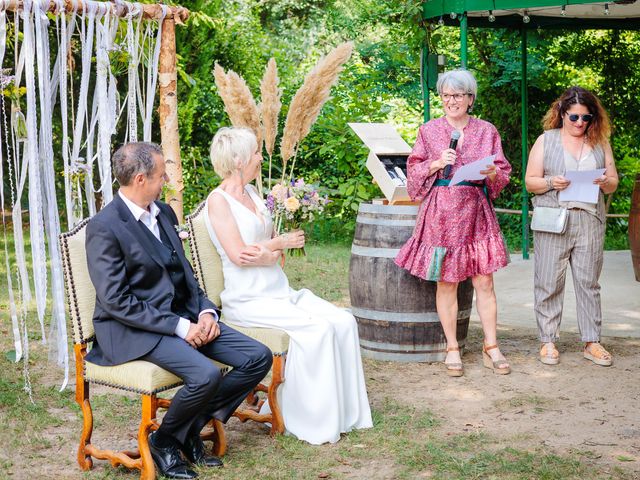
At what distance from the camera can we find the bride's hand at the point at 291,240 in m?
4.32

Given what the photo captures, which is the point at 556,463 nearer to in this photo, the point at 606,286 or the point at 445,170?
the point at 445,170

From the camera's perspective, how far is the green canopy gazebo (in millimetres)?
7379

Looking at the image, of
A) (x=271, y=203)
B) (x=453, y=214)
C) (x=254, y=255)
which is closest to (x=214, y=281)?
(x=254, y=255)

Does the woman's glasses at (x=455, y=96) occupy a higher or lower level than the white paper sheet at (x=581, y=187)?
higher

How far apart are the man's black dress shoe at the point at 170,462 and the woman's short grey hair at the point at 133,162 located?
1070 mm

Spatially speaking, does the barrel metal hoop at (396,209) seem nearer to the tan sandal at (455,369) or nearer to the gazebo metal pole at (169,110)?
the tan sandal at (455,369)

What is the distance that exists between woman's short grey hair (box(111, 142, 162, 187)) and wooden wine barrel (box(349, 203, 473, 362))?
6.85ft

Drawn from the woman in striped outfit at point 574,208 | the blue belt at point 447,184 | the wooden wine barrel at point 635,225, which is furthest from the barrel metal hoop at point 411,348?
the wooden wine barrel at point 635,225

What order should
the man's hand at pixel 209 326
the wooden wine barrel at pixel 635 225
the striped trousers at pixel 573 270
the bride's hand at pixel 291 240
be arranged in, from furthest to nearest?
the wooden wine barrel at pixel 635 225 < the striped trousers at pixel 573 270 < the bride's hand at pixel 291 240 < the man's hand at pixel 209 326

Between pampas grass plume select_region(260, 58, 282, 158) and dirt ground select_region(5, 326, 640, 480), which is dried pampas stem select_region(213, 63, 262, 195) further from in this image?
dirt ground select_region(5, 326, 640, 480)

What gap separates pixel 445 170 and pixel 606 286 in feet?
10.9

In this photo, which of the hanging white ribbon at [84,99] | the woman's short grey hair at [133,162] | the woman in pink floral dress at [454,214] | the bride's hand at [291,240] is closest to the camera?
the woman's short grey hair at [133,162]

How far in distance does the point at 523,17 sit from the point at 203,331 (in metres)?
5.77

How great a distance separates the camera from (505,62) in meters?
11.4
